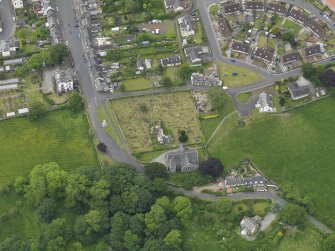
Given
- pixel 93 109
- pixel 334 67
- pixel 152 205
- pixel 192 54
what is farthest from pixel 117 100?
pixel 334 67

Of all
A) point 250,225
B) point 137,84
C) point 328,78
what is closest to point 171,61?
point 137,84

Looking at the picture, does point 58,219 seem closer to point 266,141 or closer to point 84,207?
point 84,207

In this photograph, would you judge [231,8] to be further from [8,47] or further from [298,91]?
[8,47]

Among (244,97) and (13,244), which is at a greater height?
(244,97)

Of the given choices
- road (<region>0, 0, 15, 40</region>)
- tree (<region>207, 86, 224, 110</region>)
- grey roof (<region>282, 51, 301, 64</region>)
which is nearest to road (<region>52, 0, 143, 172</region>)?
road (<region>0, 0, 15, 40</region>)

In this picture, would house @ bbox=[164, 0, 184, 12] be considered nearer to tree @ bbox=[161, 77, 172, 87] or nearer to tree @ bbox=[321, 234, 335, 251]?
tree @ bbox=[161, 77, 172, 87]

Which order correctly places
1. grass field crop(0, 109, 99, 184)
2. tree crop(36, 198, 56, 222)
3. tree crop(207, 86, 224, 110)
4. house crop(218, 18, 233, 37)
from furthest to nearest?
house crop(218, 18, 233, 37) → tree crop(207, 86, 224, 110) → grass field crop(0, 109, 99, 184) → tree crop(36, 198, 56, 222)
